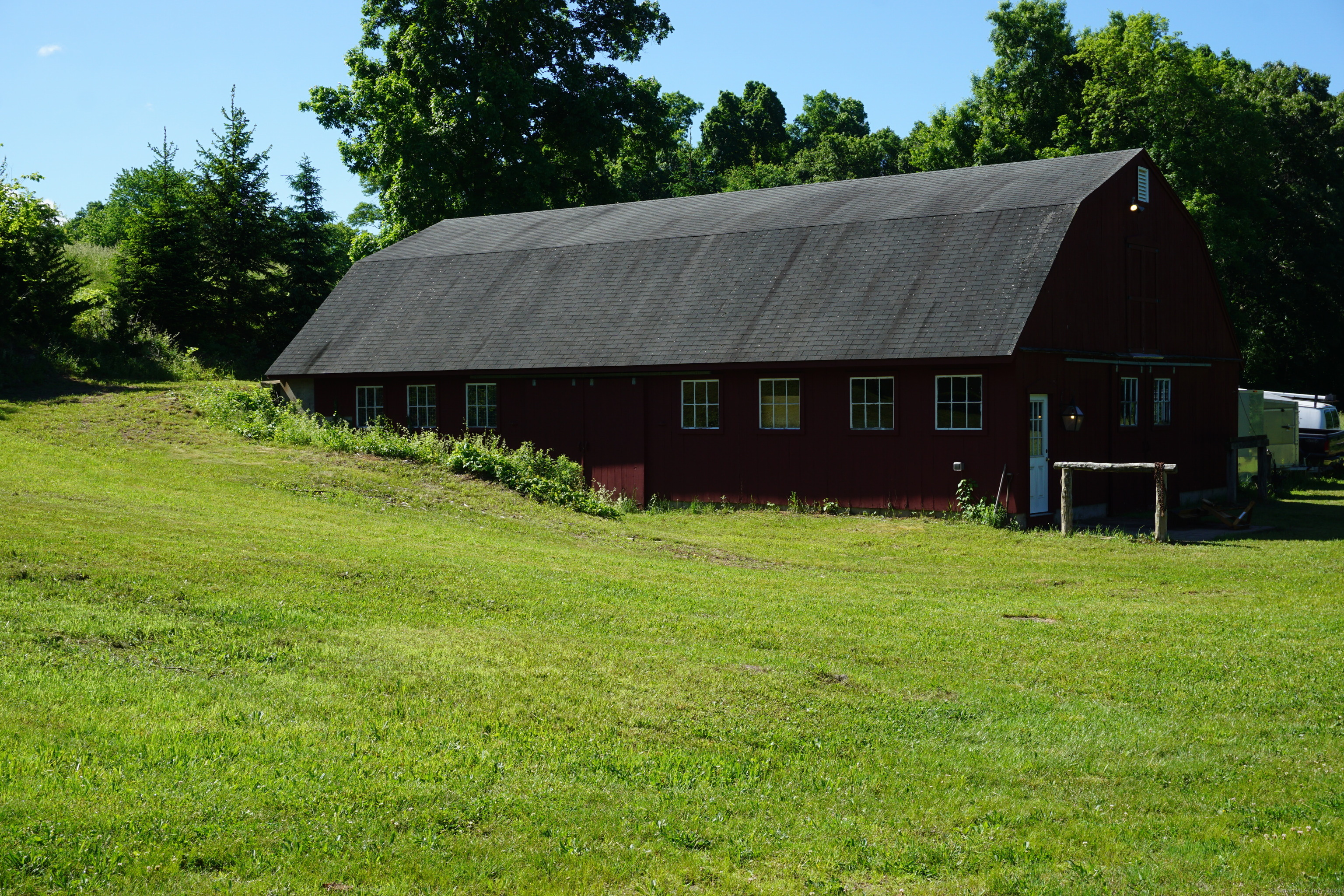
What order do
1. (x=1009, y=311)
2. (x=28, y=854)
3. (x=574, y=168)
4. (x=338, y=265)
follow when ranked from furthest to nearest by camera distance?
(x=338, y=265) < (x=574, y=168) < (x=1009, y=311) < (x=28, y=854)

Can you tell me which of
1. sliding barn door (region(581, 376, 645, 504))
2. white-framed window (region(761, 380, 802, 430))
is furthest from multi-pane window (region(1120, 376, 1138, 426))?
sliding barn door (region(581, 376, 645, 504))

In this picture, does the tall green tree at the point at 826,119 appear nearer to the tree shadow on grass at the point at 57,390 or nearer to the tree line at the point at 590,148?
the tree line at the point at 590,148

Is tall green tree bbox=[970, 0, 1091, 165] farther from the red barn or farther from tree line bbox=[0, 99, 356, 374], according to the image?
tree line bbox=[0, 99, 356, 374]

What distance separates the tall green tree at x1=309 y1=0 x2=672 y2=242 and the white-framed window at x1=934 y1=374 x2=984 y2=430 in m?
20.9

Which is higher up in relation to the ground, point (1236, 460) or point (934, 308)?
→ point (934, 308)

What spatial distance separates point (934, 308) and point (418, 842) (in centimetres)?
1681

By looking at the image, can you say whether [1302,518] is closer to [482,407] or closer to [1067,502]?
[1067,502]

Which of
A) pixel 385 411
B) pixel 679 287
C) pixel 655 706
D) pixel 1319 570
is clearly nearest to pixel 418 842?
pixel 655 706

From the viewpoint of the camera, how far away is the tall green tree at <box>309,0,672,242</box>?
37344mm

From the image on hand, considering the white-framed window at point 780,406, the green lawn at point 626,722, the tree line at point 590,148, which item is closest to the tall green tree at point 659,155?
the tree line at point 590,148

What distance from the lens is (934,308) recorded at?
20906 millimetres

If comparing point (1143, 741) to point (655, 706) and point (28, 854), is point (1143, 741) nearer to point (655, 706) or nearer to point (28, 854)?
point (655, 706)

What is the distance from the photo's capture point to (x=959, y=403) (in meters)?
20.5

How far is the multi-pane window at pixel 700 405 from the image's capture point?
23047 mm
